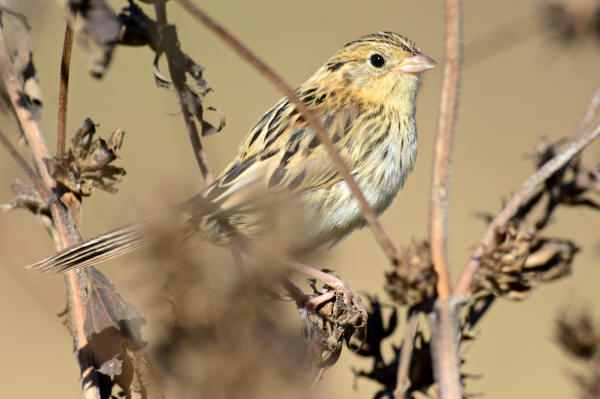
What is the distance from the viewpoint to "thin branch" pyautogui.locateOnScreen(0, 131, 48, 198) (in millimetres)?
1709

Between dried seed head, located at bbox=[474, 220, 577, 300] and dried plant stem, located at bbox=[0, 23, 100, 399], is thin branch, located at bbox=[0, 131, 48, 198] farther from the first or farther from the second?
dried seed head, located at bbox=[474, 220, 577, 300]

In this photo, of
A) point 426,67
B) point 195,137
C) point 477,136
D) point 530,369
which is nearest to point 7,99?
point 195,137

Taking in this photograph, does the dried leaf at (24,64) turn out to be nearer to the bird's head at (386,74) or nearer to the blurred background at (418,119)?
the blurred background at (418,119)

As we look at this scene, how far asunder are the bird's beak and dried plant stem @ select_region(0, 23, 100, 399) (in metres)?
2.39

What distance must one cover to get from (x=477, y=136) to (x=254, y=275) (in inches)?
417

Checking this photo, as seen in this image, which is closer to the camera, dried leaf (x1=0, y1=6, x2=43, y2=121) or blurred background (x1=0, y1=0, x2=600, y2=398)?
dried leaf (x1=0, y1=6, x2=43, y2=121)

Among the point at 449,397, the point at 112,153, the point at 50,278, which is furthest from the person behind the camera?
the point at 112,153

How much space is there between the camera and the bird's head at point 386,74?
12.9 feet

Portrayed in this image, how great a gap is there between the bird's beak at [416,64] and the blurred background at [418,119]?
38cm

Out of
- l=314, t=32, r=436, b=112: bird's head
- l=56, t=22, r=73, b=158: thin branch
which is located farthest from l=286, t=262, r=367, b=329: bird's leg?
l=314, t=32, r=436, b=112: bird's head

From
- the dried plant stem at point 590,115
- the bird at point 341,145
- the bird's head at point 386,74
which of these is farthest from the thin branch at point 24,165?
the bird's head at point 386,74

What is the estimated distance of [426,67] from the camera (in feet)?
12.7

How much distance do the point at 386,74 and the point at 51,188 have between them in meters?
2.48

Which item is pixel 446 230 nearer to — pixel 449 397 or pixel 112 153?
pixel 449 397
